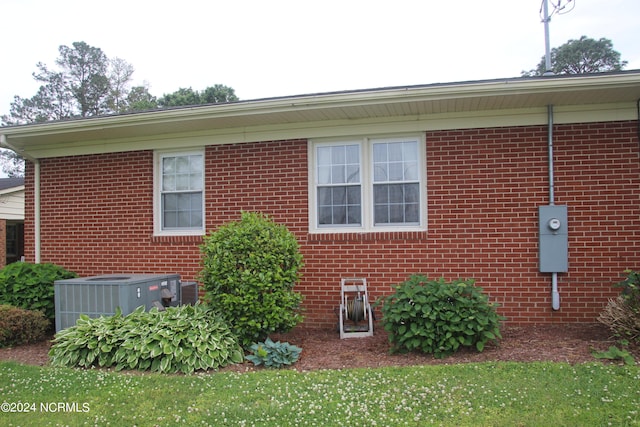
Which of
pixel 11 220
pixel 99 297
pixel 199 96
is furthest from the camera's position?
pixel 199 96

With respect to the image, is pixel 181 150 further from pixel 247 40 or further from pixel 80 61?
pixel 80 61

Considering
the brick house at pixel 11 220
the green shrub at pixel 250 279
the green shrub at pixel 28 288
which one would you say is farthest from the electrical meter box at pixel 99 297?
the brick house at pixel 11 220

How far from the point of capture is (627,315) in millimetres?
4820

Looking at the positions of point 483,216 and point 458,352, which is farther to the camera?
point 483,216

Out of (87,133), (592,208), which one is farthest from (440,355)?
(87,133)

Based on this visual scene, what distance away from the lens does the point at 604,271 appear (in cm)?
587

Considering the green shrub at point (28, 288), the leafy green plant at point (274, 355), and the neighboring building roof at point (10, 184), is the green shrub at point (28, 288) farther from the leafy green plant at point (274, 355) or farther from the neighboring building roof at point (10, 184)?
the neighboring building roof at point (10, 184)

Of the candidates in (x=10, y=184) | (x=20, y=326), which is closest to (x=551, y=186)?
(x=20, y=326)

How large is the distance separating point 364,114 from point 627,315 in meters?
3.85

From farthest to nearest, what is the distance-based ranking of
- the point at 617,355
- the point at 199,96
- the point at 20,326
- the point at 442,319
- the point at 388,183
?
the point at 199,96 → the point at 388,183 → the point at 20,326 → the point at 442,319 → the point at 617,355

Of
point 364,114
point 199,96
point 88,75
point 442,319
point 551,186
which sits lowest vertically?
point 442,319

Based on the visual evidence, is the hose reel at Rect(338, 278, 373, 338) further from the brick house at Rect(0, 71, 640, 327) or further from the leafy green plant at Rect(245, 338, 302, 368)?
the leafy green plant at Rect(245, 338, 302, 368)

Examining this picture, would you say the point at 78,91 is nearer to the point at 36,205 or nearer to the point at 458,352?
the point at 36,205

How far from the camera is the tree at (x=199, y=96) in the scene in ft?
83.5
